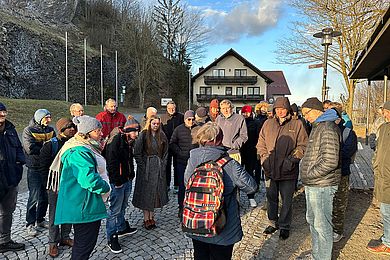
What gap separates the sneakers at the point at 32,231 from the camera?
14.8 ft

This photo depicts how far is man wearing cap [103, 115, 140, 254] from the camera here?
4.10m

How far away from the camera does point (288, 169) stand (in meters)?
4.34

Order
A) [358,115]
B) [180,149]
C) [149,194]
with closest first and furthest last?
[149,194] → [180,149] → [358,115]

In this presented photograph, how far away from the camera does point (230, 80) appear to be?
1729 inches

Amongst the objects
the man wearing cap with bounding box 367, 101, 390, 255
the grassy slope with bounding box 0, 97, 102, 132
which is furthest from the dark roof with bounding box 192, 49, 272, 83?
the man wearing cap with bounding box 367, 101, 390, 255

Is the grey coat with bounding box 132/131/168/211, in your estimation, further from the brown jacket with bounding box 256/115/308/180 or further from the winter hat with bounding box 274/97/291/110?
the winter hat with bounding box 274/97/291/110

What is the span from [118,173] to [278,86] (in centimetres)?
5123

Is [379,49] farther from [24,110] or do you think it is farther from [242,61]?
[242,61]

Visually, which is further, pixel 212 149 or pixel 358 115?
pixel 358 115

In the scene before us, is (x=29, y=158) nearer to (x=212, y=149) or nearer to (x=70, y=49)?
(x=212, y=149)

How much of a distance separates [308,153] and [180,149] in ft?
8.04

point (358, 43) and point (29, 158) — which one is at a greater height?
point (358, 43)

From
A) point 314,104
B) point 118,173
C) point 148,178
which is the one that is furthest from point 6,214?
point 314,104

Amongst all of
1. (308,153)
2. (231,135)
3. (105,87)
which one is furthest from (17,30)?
(308,153)
